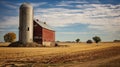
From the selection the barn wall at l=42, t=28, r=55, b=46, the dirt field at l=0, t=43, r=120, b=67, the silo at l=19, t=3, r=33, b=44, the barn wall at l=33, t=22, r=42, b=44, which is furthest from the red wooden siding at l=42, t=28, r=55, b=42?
the dirt field at l=0, t=43, r=120, b=67

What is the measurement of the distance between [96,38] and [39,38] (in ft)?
214

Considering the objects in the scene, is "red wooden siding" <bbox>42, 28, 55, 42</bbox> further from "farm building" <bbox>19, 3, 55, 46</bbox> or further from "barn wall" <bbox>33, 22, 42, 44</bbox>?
"barn wall" <bbox>33, 22, 42, 44</bbox>

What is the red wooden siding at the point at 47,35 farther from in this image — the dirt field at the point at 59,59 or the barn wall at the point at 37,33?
the dirt field at the point at 59,59

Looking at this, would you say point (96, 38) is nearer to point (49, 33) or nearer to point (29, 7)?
point (49, 33)

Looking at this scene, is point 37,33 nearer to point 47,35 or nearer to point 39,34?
point 39,34

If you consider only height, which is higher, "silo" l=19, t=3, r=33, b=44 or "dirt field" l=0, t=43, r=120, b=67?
"silo" l=19, t=3, r=33, b=44

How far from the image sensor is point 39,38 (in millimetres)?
57062

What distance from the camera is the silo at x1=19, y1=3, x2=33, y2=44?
54.7 meters

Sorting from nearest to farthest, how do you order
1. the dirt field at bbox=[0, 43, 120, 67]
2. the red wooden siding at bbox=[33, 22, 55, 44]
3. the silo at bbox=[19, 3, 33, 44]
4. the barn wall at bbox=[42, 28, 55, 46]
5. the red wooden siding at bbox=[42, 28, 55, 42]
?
1. the dirt field at bbox=[0, 43, 120, 67]
2. the silo at bbox=[19, 3, 33, 44]
3. the red wooden siding at bbox=[33, 22, 55, 44]
4. the barn wall at bbox=[42, 28, 55, 46]
5. the red wooden siding at bbox=[42, 28, 55, 42]

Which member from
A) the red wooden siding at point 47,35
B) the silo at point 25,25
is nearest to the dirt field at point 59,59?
the silo at point 25,25

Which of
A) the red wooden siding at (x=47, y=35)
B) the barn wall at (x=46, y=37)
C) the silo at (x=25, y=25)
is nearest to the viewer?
the silo at (x=25, y=25)

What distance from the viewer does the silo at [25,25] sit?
5466cm

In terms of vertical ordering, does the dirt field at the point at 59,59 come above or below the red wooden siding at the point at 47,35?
below

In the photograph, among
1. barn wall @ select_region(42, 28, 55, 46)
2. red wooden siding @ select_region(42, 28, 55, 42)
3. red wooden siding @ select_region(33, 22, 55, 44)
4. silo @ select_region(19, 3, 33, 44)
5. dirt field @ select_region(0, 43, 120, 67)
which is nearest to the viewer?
dirt field @ select_region(0, 43, 120, 67)
